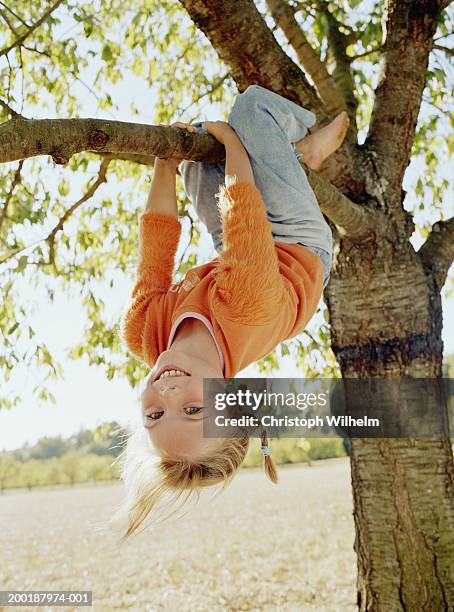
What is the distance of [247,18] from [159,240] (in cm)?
137

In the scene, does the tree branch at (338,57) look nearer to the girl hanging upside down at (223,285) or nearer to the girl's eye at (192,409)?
the girl hanging upside down at (223,285)

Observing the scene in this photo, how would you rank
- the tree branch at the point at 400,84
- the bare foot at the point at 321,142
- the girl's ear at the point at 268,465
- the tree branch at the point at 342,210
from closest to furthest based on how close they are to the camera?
1. the girl's ear at the point at 268,465
2. the tree branch at the point at 342,210
3. the bare foot at the point at 321,142
4. the tree branch at the point at 400,84

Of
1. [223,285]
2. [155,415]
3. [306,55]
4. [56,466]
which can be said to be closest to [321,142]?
[223,285]

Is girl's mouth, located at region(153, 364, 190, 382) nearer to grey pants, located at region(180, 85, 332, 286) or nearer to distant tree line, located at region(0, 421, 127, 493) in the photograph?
grey pants, located at region(180, 85, 332, 286)

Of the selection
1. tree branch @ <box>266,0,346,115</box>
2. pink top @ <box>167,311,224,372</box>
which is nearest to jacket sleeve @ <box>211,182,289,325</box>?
pink top @ <box>167,311,224,372</box>

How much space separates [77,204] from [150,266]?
1.31 metres

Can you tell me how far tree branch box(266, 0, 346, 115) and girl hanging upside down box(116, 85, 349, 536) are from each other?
1.20 metres

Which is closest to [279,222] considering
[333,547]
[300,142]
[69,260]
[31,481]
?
[300,142]

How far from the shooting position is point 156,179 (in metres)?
2.83

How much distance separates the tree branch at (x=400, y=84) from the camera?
150 inches

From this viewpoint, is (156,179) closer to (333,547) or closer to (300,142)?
(300,142)

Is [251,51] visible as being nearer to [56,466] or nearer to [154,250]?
[154,250]

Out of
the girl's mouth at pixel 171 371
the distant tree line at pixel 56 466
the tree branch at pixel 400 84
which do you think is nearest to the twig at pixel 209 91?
the tree branch at pixel 400 84

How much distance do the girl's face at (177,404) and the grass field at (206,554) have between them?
1808 mm
